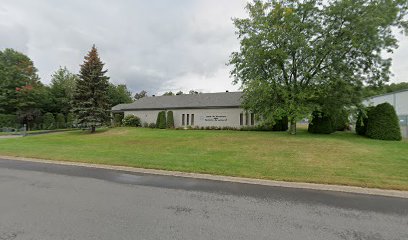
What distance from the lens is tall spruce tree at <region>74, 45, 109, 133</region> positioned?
22688mm

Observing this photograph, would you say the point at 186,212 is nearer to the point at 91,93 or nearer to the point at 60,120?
the point at 91,93

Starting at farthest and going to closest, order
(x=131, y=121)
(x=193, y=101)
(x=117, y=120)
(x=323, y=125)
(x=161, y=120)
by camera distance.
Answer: (x=117, y=120)
(x=131, y=121)
(x=193, y=101)
(x=161, y=120)
(x=323, y=125)

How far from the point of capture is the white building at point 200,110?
23.5 m

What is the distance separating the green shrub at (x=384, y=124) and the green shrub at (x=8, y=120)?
43033 millimetres

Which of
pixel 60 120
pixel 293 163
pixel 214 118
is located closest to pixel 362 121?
pixel 293 163

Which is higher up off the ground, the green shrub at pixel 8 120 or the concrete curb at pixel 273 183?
the green shrub at pixel 8 120

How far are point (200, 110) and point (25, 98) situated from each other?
90.5ft

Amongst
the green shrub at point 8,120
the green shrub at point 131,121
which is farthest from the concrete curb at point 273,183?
the green shrub at point 8,120

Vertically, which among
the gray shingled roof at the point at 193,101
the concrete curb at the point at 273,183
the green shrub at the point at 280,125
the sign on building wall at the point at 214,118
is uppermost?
the gray shingled roof at the point at 193,101

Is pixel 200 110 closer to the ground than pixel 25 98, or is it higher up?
closer to the ground

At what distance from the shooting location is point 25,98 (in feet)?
103

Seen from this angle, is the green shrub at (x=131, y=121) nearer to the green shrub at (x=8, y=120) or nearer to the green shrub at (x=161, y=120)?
the green shrub at (x=161, y=120)

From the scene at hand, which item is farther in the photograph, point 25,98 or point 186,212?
point 25,98

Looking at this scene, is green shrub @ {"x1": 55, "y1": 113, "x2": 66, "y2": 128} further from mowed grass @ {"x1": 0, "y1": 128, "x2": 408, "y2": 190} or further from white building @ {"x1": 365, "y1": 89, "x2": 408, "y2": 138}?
white building @ {"x1": 365, "y1": 89, "x2": 408, "y2": 138}
